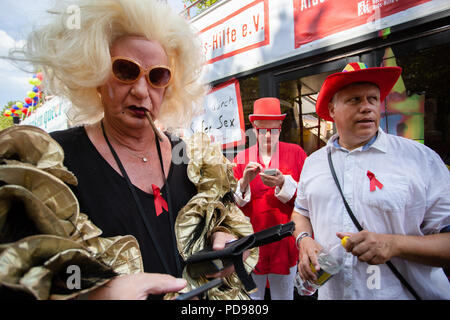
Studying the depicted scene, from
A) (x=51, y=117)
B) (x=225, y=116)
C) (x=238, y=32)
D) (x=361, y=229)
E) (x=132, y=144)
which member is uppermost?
(x=238, y=32)

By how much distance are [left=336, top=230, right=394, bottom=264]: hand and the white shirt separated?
0.14 metres

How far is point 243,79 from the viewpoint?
353cm

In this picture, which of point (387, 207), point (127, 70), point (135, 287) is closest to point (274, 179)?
point (387, 207)

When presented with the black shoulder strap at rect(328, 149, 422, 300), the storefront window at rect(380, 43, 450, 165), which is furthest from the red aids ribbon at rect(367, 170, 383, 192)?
the storefront window at rect(380, 43, 450, 165)

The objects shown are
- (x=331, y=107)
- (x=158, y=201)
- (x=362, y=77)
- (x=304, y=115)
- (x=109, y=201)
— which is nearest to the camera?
(x=109, y=201)

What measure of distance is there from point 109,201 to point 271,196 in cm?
168

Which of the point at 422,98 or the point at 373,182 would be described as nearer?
the point at 373,182

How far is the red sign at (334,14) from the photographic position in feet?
7.30

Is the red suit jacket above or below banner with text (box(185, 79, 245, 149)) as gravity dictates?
below

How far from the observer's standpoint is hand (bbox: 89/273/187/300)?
73 cm

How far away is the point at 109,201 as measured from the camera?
1.04 meters

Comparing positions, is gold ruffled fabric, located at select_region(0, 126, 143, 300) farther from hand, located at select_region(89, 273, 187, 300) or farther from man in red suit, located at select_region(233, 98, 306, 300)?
man in red suit, located at select_region(233, 98, 306, 300)

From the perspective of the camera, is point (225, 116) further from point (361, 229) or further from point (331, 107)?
point (361, 229)

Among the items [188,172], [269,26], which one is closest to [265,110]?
[269,26]
